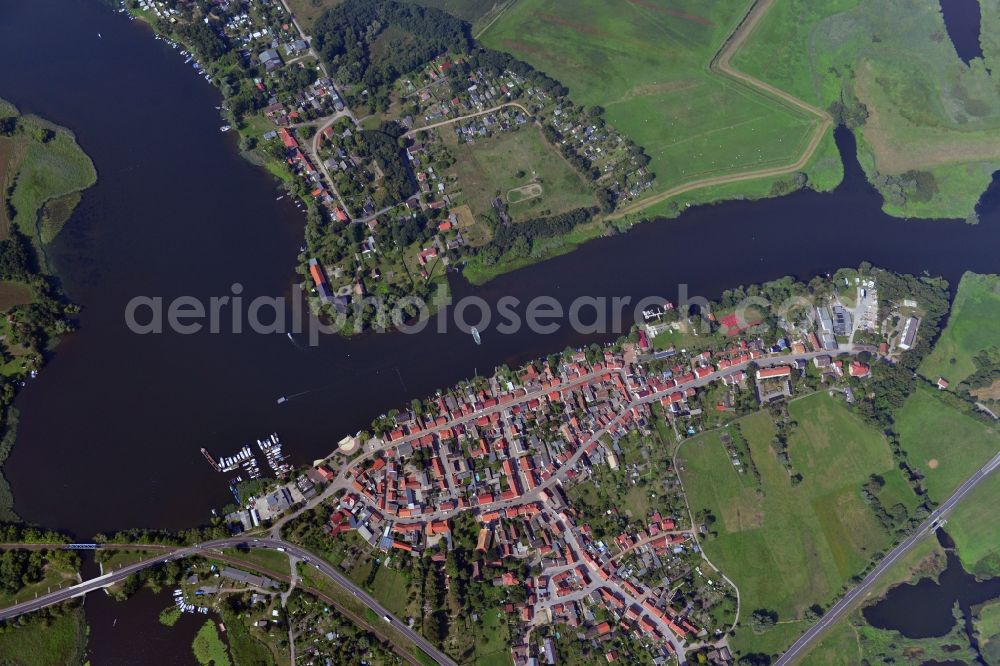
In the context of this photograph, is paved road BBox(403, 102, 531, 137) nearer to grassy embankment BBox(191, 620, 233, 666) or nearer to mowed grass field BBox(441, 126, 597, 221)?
mowed grass field BBox(441, 126, 597, 221)

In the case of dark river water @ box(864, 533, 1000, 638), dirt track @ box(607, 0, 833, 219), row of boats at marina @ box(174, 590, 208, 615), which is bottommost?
dark river water @ box(864, 533, 1000, 638)

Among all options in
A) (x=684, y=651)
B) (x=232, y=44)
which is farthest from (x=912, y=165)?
(x=232, y=44)

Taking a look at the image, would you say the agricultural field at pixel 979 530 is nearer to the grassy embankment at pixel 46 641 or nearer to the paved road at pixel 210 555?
the paved road at pixel 210 555

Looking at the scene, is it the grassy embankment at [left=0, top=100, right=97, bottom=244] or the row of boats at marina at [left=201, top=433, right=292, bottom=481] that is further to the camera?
the grassy embankment at [left=0, top=100, right=97, bottom=244]

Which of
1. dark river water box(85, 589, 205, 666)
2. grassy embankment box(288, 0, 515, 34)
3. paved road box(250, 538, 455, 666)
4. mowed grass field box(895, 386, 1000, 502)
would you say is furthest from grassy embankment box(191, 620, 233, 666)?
grassy embankment box(288, 0, 515, 34)

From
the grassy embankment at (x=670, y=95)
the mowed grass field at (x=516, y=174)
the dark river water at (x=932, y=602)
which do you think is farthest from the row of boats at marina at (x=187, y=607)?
the dark river water at (x=932, y=602)

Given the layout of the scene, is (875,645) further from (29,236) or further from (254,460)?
(29,236)
